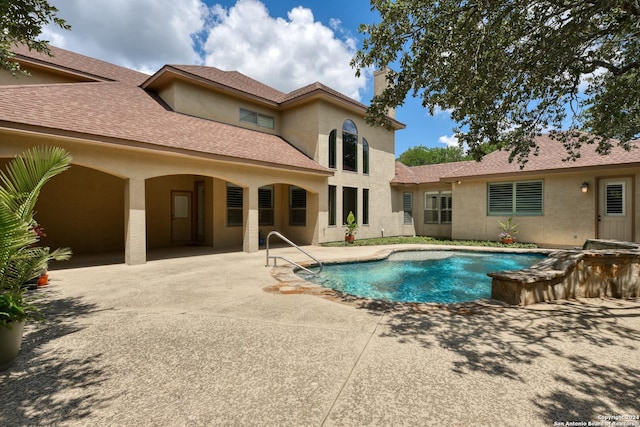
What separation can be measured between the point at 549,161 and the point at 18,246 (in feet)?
60.5

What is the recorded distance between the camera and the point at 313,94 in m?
14.1

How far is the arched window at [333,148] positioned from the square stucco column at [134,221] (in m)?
9.10

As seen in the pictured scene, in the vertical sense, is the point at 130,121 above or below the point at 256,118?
below

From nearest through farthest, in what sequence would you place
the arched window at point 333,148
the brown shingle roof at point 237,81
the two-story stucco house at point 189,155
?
the two-story stucco house at point 189,155 → the brown shingle roof at point 237,81 → the arched window at point 333,148

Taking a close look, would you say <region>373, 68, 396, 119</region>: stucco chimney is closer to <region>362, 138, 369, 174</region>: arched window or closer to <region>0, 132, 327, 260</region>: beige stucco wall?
<region>362, 138, 369, 174</region>: arched window

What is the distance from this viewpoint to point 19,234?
2.94m

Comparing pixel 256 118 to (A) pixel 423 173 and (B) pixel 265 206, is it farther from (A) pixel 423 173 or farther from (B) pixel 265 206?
(A) pixel 423 173

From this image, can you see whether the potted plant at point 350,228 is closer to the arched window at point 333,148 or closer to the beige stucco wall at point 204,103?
the arched window at point 333,148

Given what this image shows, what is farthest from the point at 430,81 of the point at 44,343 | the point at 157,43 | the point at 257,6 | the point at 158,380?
the point at 157,43

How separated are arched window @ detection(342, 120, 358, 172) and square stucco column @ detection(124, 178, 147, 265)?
10108 millimetres

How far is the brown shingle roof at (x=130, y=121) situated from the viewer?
759 cm

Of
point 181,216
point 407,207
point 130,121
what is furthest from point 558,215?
point 130,121

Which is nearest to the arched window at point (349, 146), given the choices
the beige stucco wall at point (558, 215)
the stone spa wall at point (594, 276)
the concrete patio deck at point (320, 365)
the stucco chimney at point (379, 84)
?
the stucco chimney at point (379, 84)

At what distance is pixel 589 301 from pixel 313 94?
12.7 metres
